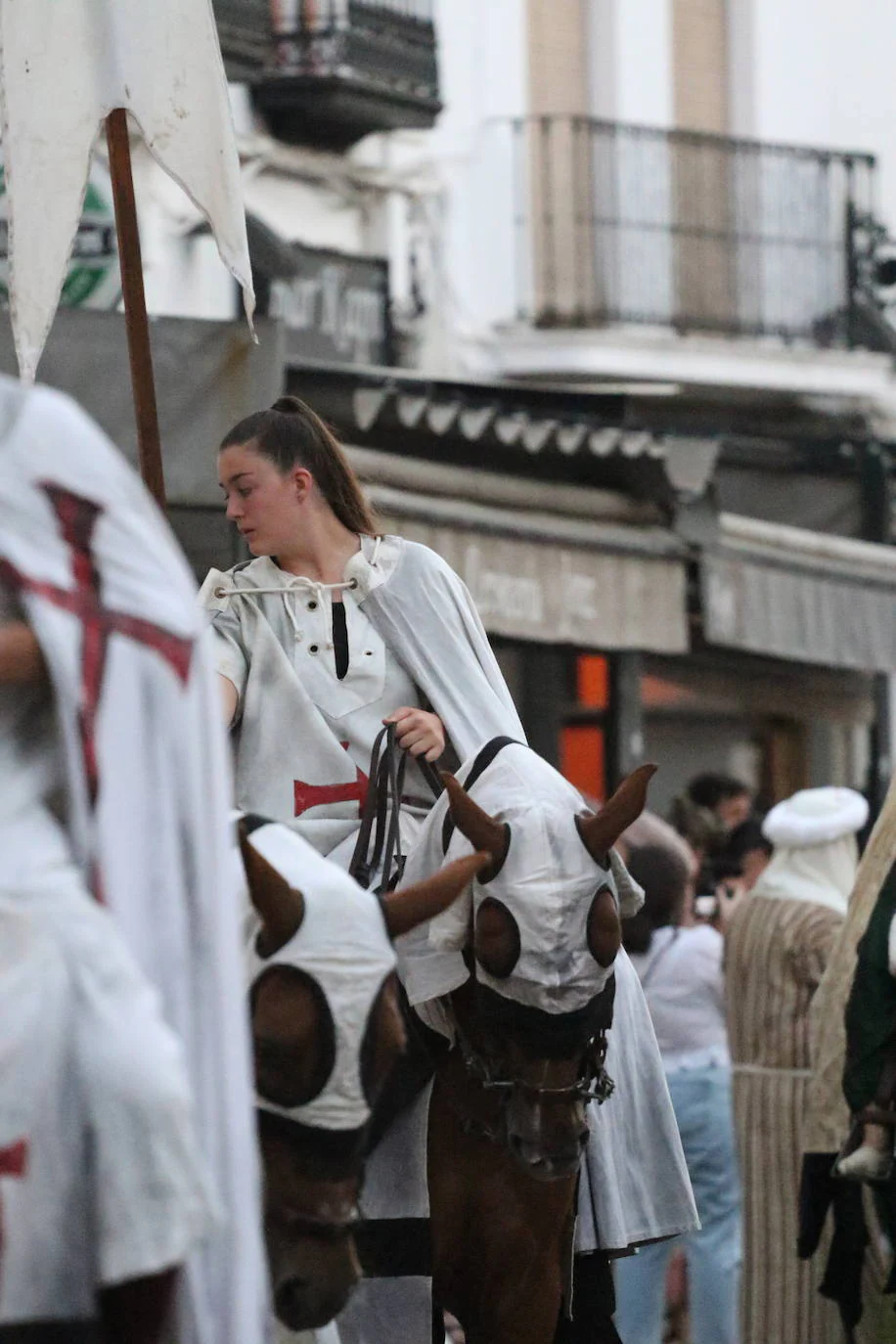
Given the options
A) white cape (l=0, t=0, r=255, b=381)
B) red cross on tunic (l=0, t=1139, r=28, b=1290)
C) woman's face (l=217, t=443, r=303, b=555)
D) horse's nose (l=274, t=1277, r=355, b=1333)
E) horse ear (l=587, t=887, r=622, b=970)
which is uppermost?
white cape (l=0, t=0, r=255, b=381)

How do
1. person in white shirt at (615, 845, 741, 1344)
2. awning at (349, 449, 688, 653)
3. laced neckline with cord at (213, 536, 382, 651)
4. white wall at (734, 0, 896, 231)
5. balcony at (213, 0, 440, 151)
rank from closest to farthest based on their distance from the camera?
laced neckline with cord at (213, 536, 382, 651) < person in white shirt at (615, 845, 741, 1344) < awning at (349, 449, 688, 653) < balcony at (213, 0, 440, 151) < white wall at (734, 0, 896, 231)

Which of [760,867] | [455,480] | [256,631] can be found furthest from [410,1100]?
[455,480]

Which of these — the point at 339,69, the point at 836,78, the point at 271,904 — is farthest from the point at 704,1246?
the point at 836,78

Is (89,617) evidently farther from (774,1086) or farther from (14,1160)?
(774,1086)

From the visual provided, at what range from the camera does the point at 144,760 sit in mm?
3354

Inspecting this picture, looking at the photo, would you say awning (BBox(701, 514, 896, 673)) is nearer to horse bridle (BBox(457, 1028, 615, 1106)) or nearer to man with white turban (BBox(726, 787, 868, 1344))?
man with white turban (BBox(726, 787, 868, 1344))

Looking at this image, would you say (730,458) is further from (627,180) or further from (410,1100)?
(410,1100)

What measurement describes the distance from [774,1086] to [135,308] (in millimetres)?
4485

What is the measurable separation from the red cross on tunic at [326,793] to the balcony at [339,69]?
10.0 metres

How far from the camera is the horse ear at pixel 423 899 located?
159 inches

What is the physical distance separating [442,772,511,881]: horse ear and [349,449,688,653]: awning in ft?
24.0

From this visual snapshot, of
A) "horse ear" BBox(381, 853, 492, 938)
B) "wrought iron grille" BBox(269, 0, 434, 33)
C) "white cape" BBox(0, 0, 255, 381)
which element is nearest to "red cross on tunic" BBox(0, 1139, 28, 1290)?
"horse ear" BBox(381, 853, 492, 938)

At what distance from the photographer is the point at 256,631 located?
558 cm

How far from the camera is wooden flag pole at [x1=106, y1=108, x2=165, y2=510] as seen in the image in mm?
5789
